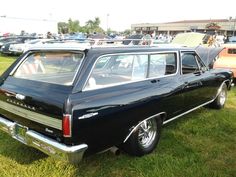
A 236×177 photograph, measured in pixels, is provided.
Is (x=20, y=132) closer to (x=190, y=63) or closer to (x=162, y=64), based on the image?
(x=162, y=64)

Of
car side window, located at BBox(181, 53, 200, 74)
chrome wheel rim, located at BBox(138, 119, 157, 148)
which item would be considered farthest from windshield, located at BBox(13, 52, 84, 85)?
car side window, located at BBox(181, 53, 200, 74)

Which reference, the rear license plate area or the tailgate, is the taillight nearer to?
the tailgate

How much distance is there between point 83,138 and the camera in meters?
3.16

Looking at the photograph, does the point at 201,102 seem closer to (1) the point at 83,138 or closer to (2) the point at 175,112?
(2) the point at 175,112

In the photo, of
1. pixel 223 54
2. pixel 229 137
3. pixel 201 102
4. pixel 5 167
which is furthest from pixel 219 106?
pixel 5 167

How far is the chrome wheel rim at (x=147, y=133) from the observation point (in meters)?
4.18

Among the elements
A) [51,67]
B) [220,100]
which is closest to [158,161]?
[51,67]

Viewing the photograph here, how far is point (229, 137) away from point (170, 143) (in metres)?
1.13

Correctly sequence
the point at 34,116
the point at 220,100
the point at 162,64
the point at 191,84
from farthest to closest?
Result: the point at 220,100 < the point at 191,84 < the point at 162,64 < the point at 34,116

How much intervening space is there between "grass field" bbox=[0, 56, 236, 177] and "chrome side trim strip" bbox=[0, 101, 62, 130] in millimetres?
753

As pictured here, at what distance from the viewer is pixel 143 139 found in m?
4.28

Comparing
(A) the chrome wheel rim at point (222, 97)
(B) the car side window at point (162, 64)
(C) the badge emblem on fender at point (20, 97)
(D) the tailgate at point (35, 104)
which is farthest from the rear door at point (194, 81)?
(C) the badge emblem on fender at point (20, 97)

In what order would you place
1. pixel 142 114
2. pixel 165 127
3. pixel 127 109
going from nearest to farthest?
pixel 127 109 → pixel 142 114 → pixel 165 127

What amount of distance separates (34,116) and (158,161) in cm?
180
